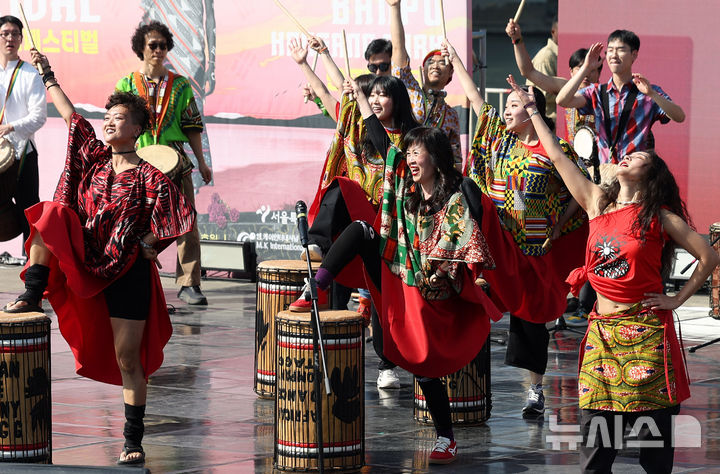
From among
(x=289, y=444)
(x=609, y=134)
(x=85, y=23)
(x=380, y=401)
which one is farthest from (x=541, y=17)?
(x=289, y=444)

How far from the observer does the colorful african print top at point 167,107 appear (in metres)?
11.3

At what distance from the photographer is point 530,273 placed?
786 cm

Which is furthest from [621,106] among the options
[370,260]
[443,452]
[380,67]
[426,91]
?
[443,452]

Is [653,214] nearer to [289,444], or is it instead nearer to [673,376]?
[673,376]

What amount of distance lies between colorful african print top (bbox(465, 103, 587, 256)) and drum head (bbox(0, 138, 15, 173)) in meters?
5.54

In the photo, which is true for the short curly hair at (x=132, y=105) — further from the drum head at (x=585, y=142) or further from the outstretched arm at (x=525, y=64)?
the drum head at (x=585, y=142)

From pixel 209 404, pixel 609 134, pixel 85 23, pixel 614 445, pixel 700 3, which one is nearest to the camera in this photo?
pixel 614 445

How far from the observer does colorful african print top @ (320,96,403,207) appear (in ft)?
27.5

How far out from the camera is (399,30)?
9.40 meters

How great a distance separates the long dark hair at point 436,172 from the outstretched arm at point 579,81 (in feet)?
3.36

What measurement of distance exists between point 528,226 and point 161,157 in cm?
354

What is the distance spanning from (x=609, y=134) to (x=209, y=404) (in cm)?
383

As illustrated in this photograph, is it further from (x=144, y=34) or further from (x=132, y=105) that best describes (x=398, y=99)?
(x=144, y=34)

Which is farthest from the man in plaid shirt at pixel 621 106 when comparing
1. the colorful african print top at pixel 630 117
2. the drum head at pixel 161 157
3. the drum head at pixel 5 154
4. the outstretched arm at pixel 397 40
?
the drum head at pixel 5 154
